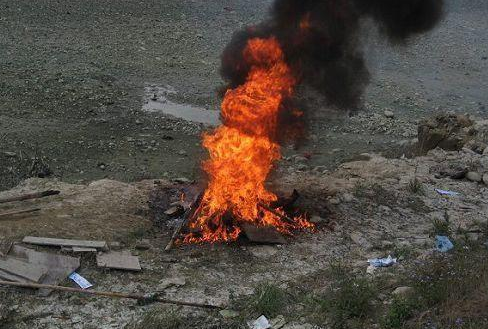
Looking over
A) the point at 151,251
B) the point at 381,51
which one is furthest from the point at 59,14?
the point at 151,251

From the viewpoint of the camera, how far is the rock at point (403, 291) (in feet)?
20.6

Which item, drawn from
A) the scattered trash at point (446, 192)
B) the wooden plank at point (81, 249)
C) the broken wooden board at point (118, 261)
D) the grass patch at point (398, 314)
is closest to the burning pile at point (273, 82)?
the broken wooden board at point (118, 261)

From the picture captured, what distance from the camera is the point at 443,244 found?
7.76 meters

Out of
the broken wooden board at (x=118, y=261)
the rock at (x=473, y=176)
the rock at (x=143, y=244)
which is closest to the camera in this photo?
the broken wooden board at (x=118, y=261)

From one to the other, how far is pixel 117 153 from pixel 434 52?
1418cm

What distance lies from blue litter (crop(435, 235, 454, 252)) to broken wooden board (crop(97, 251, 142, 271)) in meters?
4.11

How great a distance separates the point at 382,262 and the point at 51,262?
4181mm

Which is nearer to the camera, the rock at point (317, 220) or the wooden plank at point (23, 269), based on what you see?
the wooden plank at point (23, 269)

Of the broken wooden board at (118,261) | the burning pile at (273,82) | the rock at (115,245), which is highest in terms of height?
the burning pile at (273,82)

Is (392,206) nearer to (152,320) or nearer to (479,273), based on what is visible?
(479,273)

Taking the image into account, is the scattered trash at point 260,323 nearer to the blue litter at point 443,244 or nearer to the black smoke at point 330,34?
the blue litter at point 443,244

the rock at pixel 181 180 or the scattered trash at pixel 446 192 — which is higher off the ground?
the scattered trash at pixel 446 192

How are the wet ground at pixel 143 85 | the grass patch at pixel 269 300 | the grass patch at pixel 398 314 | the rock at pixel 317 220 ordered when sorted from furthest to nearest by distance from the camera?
the wet ground at pixel 143 85
the rock at pixel 317 220
the grass patch at pixel 269 300
the grass patch at pixel 398 314

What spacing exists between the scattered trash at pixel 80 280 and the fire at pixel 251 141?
1954 mm
